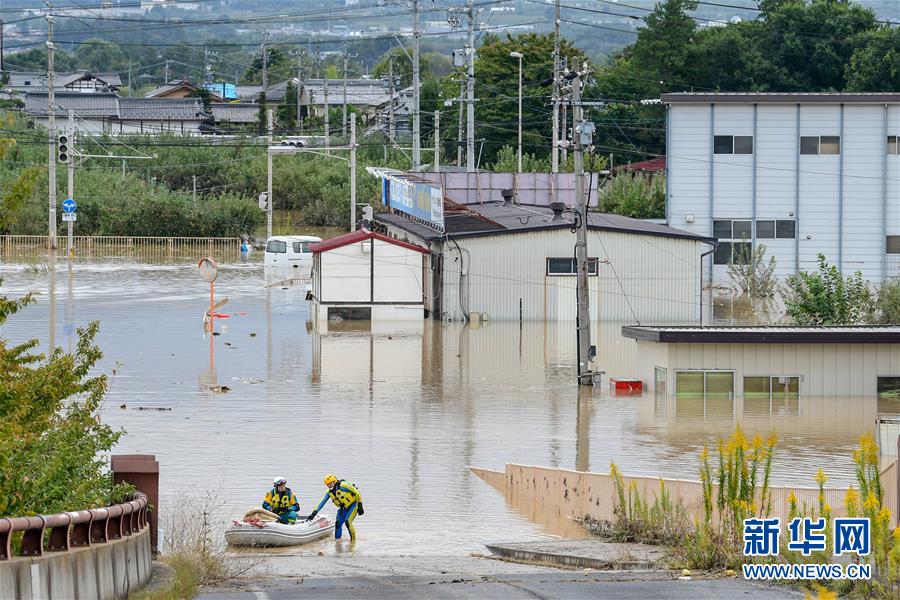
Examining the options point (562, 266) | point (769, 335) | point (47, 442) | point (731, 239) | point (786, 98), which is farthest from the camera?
point (731, 239)

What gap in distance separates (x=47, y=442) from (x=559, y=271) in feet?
108

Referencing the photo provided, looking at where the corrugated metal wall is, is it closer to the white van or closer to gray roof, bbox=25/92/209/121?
the white van

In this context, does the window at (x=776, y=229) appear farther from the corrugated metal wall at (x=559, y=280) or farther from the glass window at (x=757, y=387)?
the glass window at (x=757, y=387)

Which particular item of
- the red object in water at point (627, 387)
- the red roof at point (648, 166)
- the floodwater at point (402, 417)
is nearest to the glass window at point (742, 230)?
the floodwater at point (402, 417)

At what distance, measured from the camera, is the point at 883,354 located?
105 feet

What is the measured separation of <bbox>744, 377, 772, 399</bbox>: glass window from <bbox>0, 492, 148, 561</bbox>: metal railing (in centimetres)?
2014

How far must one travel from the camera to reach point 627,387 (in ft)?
109

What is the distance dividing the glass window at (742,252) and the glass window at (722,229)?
17.5 inches

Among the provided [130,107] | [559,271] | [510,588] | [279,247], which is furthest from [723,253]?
[130,107]

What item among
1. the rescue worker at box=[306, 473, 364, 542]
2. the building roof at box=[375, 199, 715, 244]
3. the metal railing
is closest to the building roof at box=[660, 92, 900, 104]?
the building roof at box=[375, 199, 715, 244]

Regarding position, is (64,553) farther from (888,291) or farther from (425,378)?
(888,291)

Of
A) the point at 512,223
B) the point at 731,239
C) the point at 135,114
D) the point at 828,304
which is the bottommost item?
the point at 828,304

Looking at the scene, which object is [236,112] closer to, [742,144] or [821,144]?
[742,144]

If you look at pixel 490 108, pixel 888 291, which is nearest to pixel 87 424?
pixel 888 291
